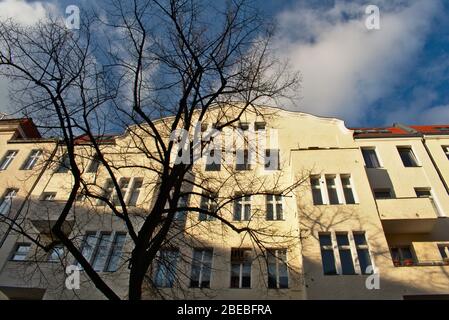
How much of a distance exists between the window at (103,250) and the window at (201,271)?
11.0 ft

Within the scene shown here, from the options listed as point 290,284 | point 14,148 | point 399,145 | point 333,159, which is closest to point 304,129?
point 333,159

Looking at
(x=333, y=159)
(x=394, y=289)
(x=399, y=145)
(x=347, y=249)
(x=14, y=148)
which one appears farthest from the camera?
(x=14, y=148)

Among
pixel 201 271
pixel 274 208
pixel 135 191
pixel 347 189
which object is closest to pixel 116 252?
pixel 135 191

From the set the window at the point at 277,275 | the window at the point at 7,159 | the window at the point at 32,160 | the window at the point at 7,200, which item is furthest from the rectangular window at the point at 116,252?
the window at the point at 7,159

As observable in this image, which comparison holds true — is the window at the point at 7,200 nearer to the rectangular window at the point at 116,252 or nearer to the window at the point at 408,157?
the rectangular window at the point at 116,252

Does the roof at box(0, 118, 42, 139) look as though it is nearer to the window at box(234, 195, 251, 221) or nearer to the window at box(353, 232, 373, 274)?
the window at box(234, 195, 251, 221)

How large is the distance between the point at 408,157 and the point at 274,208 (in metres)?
8.66

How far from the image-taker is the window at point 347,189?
14.6 meters

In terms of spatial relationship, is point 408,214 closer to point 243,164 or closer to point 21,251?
point 243,164

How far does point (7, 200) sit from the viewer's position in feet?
60.4

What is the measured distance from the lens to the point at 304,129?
64.0 ft

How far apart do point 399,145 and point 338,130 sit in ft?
11.4
